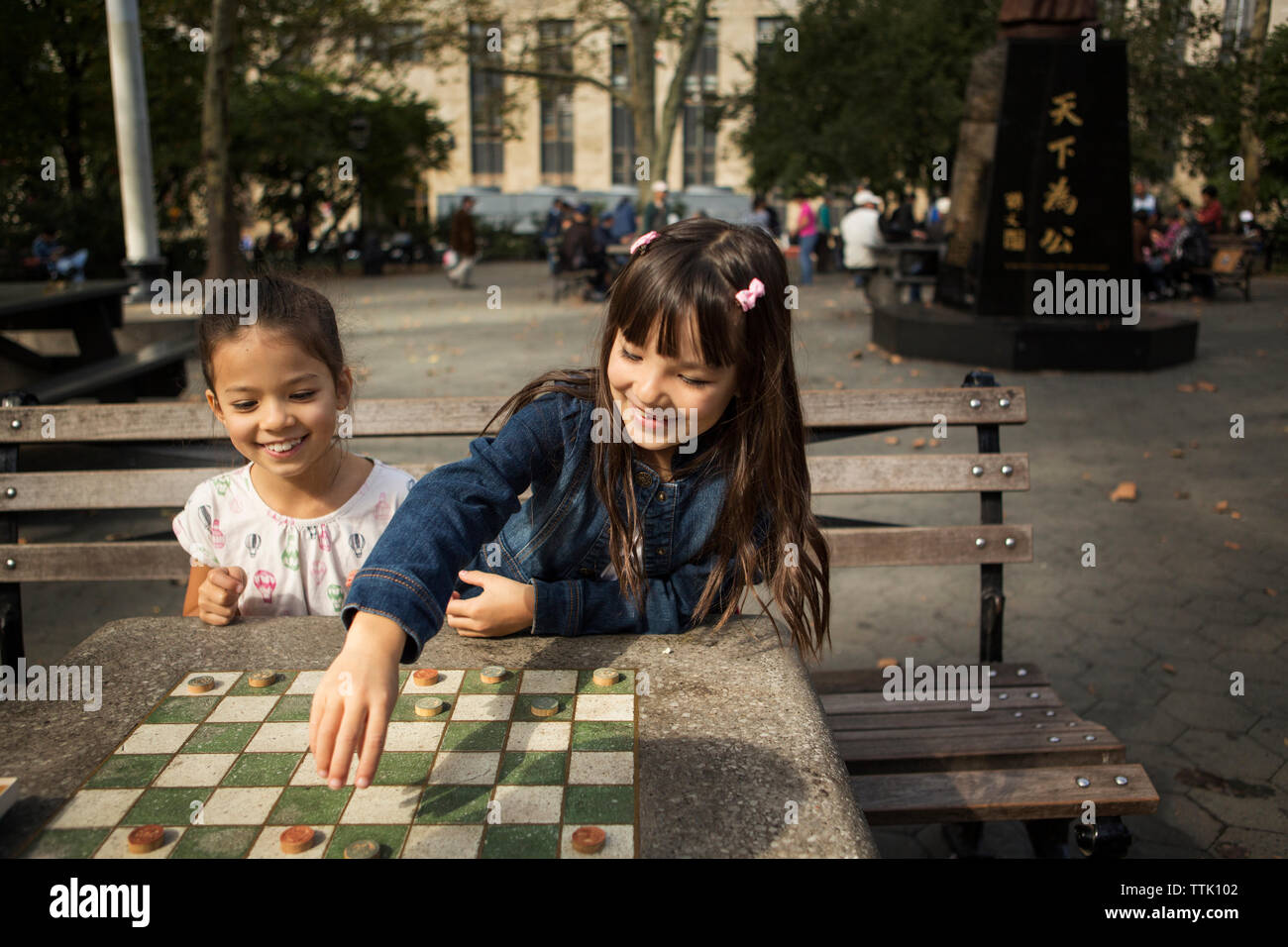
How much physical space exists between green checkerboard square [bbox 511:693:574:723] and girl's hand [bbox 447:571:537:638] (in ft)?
0.80

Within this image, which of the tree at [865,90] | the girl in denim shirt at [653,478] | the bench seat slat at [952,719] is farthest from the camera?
the tree at [865,90]

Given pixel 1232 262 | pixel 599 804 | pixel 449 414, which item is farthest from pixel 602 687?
pixel 1232 262

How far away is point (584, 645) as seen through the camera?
187 centimetres

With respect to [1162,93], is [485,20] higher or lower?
higher

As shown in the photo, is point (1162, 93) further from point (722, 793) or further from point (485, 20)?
point (722, 793)

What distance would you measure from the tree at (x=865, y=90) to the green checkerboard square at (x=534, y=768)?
20.1 m

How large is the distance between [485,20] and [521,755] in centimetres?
2440

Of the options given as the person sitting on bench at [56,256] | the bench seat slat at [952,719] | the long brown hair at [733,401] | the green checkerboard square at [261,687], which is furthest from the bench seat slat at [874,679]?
the person sitting on bench at [56,256]

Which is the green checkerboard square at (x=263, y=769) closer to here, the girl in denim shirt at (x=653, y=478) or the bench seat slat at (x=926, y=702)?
the girl in denim shirt at (x=653, y=478)

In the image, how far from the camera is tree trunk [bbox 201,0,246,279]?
13.3 m

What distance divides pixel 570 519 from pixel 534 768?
67cm

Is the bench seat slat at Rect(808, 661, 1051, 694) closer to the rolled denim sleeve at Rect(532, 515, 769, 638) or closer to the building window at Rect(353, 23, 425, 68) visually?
the rolled denim sleeve at Rect(532, 515, 769, 638)

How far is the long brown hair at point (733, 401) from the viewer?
175cm
